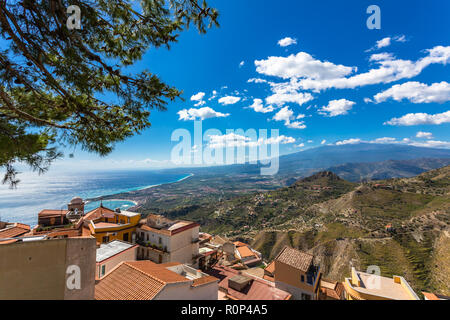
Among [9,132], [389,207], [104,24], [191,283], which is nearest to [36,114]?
[9,132]

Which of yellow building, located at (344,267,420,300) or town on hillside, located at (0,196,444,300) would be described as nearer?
town on hillside, located at (0,196,444,300)

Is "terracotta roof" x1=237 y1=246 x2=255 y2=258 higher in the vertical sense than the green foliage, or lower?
lower

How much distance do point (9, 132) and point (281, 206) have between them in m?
94.6

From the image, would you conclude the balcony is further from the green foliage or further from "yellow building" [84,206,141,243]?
the green foliage

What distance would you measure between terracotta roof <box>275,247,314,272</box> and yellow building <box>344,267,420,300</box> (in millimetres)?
2836

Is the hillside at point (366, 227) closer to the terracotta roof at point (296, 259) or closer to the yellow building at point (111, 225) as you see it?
the terracotta roof at point (296, 259)

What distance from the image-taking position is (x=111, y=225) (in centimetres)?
1549

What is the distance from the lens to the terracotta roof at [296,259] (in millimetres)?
14272

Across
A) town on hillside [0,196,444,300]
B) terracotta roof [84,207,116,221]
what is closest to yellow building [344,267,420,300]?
town on hillside [0,196,444,300]

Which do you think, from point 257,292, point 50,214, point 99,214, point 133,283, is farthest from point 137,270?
point 50,214

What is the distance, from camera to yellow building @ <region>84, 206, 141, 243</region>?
48.5 feet

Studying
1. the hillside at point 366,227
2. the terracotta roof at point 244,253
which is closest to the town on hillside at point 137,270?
the terracotta roof at point 244,253

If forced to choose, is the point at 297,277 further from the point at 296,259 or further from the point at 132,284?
the point at 132,284
